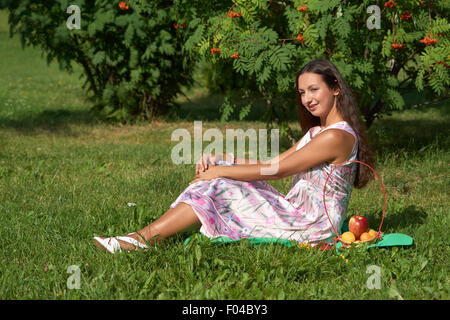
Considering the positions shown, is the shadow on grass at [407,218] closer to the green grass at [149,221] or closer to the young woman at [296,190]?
the green grass at [149,221]

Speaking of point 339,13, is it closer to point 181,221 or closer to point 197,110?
point 181,221

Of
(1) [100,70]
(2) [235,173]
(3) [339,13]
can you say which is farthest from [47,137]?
(2) [235,173]

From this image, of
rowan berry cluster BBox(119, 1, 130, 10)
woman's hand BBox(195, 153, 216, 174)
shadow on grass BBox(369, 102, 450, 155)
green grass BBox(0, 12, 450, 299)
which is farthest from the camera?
rowan berry cluster BBox(119, 1, 130, 10)

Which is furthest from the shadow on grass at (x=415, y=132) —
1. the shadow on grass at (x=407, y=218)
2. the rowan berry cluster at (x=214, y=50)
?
the rowan berry cluster at (x=214, y=50)

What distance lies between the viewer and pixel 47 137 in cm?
783

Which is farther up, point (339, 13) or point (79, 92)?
point (339, 13)

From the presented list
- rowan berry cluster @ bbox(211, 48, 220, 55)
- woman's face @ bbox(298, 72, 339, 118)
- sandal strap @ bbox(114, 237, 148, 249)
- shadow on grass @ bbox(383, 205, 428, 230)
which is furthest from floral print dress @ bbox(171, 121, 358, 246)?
rowan berry cluster @ bbox(211, 48, 220, 55)

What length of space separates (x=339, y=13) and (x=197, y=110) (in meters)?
6.30

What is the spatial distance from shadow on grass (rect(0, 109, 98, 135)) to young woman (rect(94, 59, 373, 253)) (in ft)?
17.1

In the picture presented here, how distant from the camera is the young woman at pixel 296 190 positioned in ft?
11.1

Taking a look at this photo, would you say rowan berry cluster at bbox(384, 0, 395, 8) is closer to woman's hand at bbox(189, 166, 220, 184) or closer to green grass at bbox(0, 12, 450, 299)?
green grass at bbox(0, 12, 450, 299)

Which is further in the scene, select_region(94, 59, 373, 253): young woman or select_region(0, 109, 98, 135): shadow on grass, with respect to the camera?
select_region(0, 109, 98, 135): shadow on grass

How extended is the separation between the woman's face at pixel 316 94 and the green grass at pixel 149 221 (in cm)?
91

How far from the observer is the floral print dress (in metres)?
3.49
